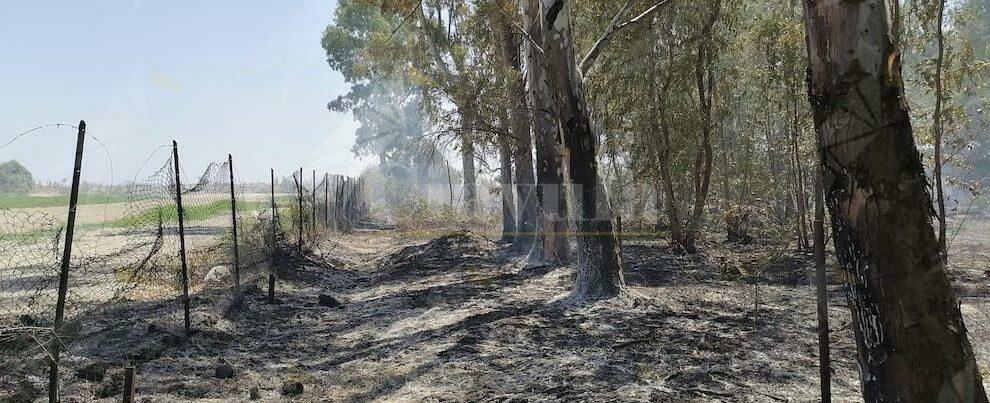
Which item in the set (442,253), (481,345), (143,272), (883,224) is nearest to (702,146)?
(442,253)

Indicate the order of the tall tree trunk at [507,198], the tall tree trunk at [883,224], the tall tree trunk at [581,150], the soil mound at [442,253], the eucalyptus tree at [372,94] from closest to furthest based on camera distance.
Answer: the tall tree trunk at [883,224] → the tall tree trunk at [581,150] → the soil mound at [442,253] → the tall tree trunk at [507,198] → the eucalyptus tree at [372,94]

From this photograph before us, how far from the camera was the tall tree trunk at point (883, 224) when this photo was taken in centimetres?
299

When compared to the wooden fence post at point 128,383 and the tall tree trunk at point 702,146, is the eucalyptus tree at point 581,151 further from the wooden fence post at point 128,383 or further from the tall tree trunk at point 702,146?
the tall tree trunk at point 702,146

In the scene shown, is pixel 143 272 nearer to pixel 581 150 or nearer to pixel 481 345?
pixel 481 345

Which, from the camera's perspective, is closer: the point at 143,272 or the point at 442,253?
the point at 143,272

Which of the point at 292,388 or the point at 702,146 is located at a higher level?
the point at 702,146

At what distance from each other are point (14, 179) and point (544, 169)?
59.7 metres

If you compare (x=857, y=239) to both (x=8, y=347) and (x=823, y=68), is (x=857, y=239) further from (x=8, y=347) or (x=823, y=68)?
(x=8, y=347)

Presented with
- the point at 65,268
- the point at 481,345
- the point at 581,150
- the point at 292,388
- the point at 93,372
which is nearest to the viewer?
the point at 65,268

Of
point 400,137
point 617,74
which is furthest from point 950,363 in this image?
point 400,137

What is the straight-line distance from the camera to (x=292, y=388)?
541cm

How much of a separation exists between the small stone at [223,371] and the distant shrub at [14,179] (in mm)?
53608

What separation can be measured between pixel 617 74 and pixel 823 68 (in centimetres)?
1250

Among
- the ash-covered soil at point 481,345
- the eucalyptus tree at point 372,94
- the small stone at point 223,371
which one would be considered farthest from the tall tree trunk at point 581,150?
the eucalyptus tree at point 372,94
